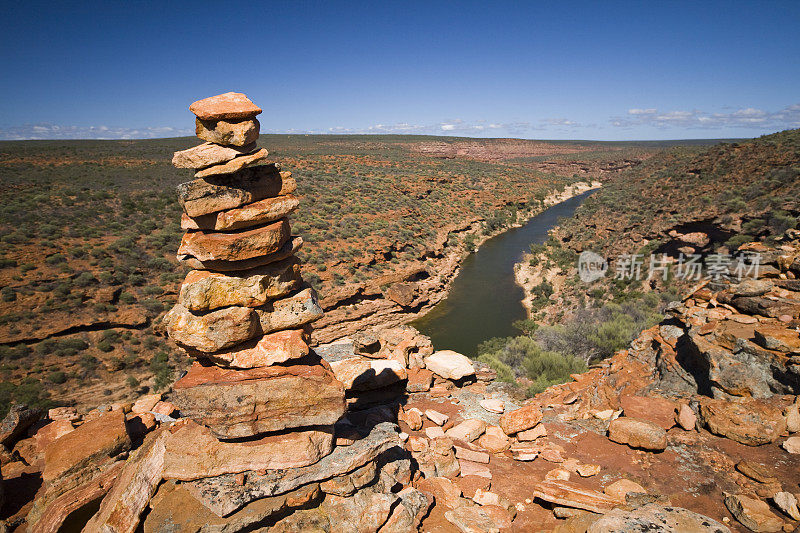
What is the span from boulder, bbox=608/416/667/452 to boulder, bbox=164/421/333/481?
7293 millimetres

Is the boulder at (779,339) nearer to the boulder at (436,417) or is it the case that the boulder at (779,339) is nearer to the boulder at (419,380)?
the boulder at (436,417)

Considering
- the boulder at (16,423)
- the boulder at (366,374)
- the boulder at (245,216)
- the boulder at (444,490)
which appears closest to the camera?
the boulder at (245,216)

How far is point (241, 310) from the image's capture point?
6375mm

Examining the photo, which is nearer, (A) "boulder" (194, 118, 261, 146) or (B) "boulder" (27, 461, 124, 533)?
(A) "boulder" (194, 118, 261, 146)

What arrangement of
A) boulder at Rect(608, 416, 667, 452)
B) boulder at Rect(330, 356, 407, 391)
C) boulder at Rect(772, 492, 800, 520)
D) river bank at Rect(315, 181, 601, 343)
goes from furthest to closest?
river bank at Rect(315, 181, 601, 343), boulder at Rect(330, 356, 407, 391), boulder at Rect(608, 416, 667, 452), boulder at Rect(772, 492, 800, 520)

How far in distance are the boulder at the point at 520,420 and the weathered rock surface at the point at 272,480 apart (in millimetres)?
4317

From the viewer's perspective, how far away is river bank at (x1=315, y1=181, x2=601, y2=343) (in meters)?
25.9

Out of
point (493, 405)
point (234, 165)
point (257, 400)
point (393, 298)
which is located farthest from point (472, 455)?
point (393, 298)

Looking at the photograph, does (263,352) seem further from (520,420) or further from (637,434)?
(637,434)

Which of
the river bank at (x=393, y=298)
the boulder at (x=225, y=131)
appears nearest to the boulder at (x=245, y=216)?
the boulder at (x=225, y=131)

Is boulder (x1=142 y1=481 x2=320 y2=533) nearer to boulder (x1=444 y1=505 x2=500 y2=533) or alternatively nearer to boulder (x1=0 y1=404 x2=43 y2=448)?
boulder (x1=444 y1=505 x2=500 y2=533)

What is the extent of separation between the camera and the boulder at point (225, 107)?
5.92 meters

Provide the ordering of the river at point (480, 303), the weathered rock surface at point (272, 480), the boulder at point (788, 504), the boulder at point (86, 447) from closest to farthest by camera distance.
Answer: the weathered rock surface at point (272, 480)
the boulder at point (788, 504)
the boulder at point (86, 447)
the river at point (480, 303)

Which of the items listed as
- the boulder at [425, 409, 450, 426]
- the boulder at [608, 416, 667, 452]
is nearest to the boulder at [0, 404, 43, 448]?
the boulder at [425, 409, 450, 426]
